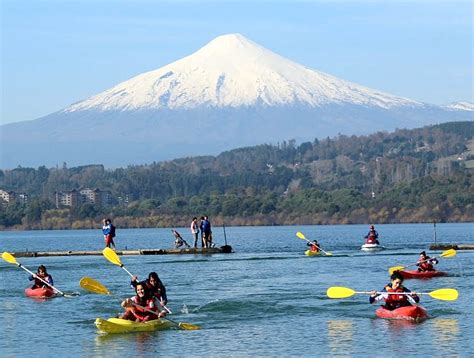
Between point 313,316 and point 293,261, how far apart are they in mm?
26976

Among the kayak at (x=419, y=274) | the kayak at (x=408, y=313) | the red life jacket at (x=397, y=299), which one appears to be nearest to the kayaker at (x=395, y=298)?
the red life jacket at (x=397, y=299)

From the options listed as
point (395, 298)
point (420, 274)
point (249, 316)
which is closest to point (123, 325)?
point (249, 316)

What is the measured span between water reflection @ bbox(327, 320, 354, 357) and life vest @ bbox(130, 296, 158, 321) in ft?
15.4

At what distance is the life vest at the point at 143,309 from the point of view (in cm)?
3397

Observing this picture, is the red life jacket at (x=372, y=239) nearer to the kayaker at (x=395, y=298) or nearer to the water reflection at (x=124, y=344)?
the kayaker at (x=395, y=298)

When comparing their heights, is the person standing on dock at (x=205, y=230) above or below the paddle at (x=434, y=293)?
above

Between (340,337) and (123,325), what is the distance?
5.66 metres

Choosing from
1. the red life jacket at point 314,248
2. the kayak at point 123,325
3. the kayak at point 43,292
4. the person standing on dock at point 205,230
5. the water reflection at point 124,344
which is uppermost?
the person standing on dock at point 205,230

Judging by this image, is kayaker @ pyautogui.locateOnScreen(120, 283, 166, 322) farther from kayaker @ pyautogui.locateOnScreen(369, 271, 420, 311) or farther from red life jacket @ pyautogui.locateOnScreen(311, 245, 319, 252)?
red life jacket @ pyautogui.locateOnScreen(311, 245, 319, 252)

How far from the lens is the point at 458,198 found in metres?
190

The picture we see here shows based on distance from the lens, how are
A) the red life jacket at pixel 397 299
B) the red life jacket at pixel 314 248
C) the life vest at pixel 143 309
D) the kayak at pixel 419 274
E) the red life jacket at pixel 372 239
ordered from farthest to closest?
1. the red life jacket at pixel 372 239
2. the red life jacket at pixel 314 248
3. the kayak at pixel 419 274
4. the red life jacket at pixel 397 299
5. the life vest at pixel 143 309

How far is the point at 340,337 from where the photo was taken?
32594 millimetres

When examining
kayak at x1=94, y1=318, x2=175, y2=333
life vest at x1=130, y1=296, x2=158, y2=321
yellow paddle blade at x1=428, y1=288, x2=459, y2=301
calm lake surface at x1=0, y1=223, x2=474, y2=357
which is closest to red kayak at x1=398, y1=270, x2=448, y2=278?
calm lake surface at x1=0, y1=223, x2=474, y2=357

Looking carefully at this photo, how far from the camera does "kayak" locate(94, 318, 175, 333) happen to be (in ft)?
109
